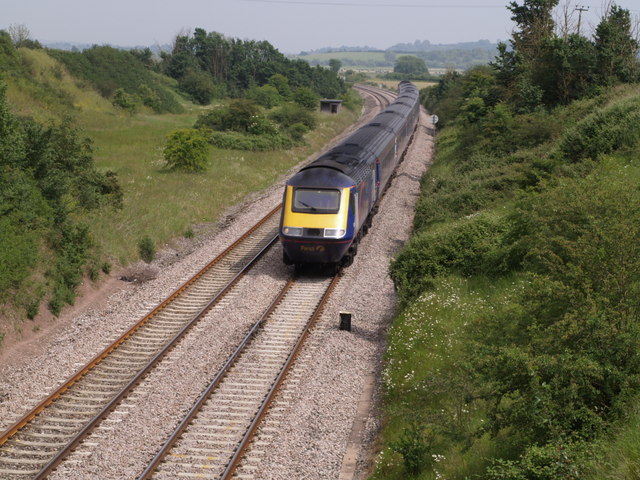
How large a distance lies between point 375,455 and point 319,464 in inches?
39.9

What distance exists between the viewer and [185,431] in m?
11.7

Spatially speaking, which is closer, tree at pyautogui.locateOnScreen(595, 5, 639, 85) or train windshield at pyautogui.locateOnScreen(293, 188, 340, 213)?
train windshield at pyautogui.locateOnScreen(293, 188, 340, 213)

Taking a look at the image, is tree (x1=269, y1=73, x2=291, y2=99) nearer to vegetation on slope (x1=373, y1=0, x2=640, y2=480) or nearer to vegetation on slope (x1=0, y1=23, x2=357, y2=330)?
vegetation on slope (x1=0, y1=23, x2=357, y2=330)

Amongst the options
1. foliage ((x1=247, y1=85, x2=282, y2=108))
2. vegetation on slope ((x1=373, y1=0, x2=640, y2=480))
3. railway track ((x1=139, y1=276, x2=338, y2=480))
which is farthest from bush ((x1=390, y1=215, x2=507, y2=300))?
foliage ((x1=247, y1=85, x2=282, y2=108))

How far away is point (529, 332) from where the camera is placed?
31.8 ft

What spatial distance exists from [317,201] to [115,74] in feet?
209

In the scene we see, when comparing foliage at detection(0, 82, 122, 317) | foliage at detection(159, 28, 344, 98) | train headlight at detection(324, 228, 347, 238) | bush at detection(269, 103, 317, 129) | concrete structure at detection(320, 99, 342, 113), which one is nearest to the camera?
foliage at detection(0, 82, 122, 317)

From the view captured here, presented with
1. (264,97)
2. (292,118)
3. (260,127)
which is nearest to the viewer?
(260,127)

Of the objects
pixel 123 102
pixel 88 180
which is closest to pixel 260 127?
pixel 123 102

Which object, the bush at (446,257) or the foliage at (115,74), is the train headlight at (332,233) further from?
the foliage at (115,74)

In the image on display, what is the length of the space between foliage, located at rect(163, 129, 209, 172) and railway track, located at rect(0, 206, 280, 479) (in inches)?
640

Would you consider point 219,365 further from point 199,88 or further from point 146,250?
point 199,88

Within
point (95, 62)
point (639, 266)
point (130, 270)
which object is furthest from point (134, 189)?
point (95, 62)

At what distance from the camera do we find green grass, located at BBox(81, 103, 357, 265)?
2356 centimetres
